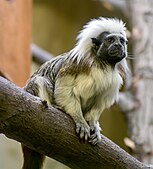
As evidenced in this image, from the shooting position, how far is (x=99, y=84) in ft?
7.51

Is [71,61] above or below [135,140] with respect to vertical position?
below

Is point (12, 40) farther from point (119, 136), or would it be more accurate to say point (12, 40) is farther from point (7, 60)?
point (119, 136)

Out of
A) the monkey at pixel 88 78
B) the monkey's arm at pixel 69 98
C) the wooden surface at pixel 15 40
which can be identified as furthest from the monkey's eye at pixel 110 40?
the wooden surface at pixel 15 40

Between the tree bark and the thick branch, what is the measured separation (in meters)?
1.07

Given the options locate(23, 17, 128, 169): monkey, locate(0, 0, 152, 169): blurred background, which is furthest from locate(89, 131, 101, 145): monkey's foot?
locate(0, 0, 152, 169): blurred background

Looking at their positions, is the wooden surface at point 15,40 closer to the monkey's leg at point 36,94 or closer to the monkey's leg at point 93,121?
the monkey's leg at point 36,94

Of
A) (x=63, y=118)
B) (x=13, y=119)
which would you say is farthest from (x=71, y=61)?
(x=13, y=119)

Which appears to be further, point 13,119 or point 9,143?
point 9,143

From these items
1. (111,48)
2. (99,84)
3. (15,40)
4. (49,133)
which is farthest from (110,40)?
(15,40)

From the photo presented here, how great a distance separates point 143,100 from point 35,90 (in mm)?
1364

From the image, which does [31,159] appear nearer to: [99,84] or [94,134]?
[94,134]

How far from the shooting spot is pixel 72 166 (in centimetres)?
214

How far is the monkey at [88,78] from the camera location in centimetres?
226

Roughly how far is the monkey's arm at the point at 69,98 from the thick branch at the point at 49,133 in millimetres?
69
